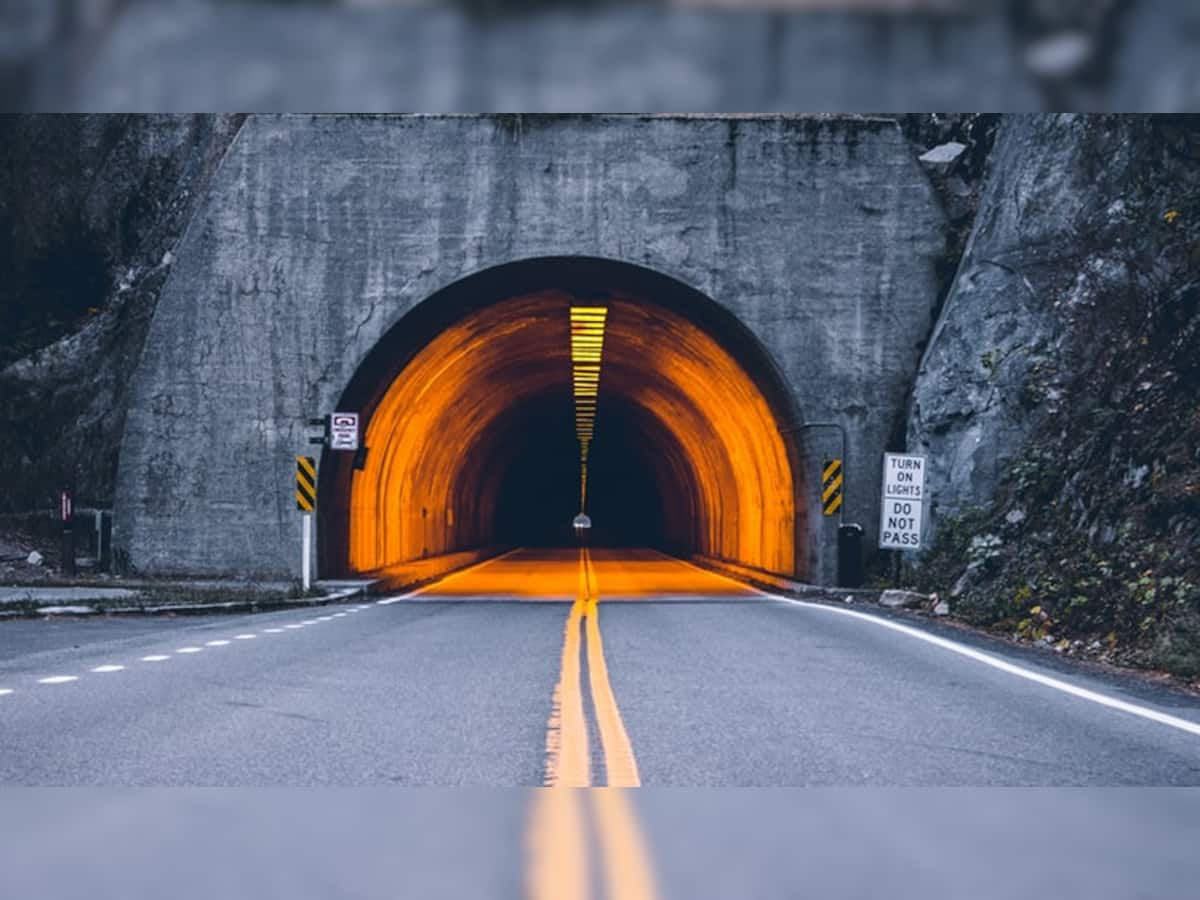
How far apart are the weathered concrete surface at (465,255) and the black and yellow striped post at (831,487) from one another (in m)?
0.28

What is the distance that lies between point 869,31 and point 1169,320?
43.9 ft

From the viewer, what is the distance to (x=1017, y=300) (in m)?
21.3

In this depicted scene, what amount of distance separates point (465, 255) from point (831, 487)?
7170 mm

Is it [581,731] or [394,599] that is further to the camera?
[394,599]

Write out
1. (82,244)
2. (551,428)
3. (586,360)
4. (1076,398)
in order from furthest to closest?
(551,428) → (82,244) → (586,360) → (1076,398)

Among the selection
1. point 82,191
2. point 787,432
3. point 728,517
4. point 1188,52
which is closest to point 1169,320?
point 787,432

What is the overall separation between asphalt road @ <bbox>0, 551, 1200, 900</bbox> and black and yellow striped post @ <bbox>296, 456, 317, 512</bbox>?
939 centimetres

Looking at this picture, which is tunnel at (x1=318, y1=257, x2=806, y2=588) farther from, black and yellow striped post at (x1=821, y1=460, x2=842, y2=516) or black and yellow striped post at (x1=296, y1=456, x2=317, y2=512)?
black and yellow striped post at (x1=821, y1=460, x2=842, y2=516)

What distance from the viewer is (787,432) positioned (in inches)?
957

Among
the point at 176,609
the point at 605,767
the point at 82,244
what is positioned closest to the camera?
the point at 605,767

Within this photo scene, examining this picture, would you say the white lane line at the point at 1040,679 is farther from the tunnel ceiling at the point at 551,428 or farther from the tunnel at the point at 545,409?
the tunnel ceiling at the point at 551,428

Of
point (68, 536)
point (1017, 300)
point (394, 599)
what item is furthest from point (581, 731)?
point (68, 536)

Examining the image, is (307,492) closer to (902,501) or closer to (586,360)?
(902,501)

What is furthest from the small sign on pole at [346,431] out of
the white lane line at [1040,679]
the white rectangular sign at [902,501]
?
the white lane line at [1040,679]
